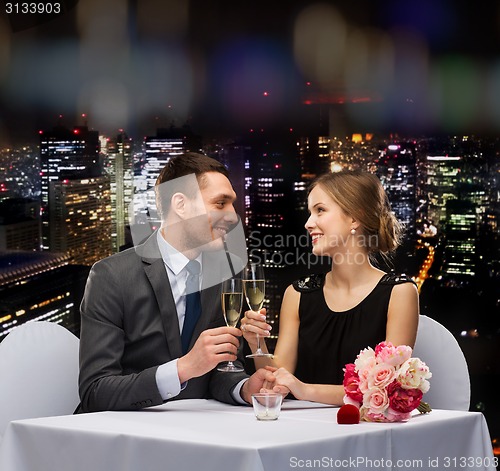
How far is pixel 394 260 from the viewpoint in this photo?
15.4ft

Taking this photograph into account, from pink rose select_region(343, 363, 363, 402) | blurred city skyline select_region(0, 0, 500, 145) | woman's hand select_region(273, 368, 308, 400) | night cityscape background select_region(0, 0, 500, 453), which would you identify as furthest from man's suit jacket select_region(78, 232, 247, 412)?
blurred city skyline select_region(0, 0, 500, 145)

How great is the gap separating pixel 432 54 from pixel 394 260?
1.18 meters

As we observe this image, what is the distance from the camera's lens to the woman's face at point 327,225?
9.20ft

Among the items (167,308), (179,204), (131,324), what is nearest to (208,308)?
(167,308)

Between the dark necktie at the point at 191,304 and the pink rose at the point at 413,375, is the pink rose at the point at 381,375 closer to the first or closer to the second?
the pink rose at the point at 413,375

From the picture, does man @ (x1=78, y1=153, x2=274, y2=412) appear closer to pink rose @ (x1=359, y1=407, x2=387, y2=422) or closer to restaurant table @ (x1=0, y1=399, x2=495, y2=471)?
restaurant table @ (x1=0, y1=399, x2=495, y2=471)

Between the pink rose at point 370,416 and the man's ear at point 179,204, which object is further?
the man's ear at point 179,204

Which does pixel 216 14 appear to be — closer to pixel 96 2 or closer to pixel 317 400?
pixel 96 2

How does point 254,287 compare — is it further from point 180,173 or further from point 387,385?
point 180,173

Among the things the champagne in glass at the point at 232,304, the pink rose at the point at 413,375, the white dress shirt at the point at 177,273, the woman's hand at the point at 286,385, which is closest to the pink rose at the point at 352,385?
the pink rose at the point at 413,375

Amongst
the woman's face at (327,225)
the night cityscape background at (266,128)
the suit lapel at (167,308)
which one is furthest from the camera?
the night cityscape background at (266,128)

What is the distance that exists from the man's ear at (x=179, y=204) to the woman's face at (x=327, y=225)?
426mm

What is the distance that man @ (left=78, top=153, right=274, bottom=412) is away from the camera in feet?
7.50

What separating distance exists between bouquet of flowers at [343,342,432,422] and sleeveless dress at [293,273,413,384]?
0.70m
